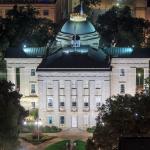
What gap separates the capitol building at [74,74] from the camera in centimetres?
9325

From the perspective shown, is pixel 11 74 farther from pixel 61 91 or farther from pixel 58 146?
pixel 58 146

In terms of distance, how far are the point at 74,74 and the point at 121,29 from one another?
33.2 metres

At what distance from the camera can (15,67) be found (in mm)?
101000

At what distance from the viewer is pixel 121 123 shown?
7044 cm

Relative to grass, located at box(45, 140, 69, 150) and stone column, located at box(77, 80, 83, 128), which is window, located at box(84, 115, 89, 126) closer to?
stone column, located at box(77, 80, 83, 128)

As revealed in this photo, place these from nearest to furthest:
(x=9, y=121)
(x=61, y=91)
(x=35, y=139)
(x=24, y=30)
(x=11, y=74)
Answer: (x=9, y=121) → (x=35, y=139) → (x=61, y=91) → (x=11, y=74) → (x=24, y=30)

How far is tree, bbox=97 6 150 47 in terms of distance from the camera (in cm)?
12150

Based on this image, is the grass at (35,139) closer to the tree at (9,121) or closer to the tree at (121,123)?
the tree at (9,121)

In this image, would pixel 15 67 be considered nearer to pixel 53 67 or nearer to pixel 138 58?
pixel 53 67

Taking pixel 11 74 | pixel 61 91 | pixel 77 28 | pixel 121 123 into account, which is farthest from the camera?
pixel 77 28

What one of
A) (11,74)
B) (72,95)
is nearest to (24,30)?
(11,74)

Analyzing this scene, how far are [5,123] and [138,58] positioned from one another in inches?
1188

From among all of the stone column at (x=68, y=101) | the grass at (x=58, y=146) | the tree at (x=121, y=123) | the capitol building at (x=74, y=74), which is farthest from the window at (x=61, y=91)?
the tree at (x=121, y=123)

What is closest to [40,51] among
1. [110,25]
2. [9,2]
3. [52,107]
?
[52,107]
